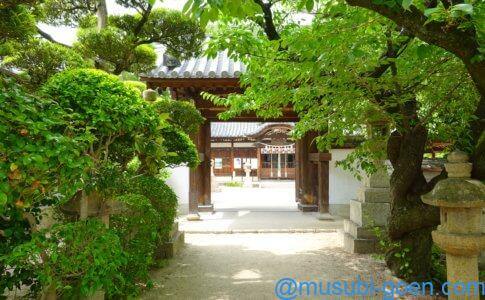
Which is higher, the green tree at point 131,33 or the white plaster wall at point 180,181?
the green tree at point 131,33

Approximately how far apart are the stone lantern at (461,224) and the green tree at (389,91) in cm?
82

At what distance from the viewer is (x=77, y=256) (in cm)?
259

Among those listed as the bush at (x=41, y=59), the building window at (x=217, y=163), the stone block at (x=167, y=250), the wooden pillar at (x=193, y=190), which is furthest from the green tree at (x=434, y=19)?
the building window at (x=217, y=163)

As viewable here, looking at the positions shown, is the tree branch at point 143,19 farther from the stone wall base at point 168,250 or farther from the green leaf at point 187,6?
the green leaf at point 187,6

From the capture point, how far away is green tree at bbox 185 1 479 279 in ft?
11.4

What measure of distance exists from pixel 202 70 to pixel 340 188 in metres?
5.54

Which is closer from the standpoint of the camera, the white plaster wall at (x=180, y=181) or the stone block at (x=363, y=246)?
the stone block at (x=363, y=246)

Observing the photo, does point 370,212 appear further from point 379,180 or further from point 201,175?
point 201,175

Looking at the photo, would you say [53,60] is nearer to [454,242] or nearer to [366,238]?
[454,242]

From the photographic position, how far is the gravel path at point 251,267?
4410 mm

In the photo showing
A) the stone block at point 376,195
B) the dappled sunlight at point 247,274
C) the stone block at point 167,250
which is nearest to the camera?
the dappled sunlight at point 247,274

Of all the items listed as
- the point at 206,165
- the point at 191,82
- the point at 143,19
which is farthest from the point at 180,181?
the point at 143,19

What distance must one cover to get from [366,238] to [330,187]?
14.6ft

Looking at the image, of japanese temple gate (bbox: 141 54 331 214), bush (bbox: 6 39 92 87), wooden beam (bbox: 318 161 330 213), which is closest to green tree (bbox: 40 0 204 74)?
japanese temple gate (bbox: 141 54 331 214)
